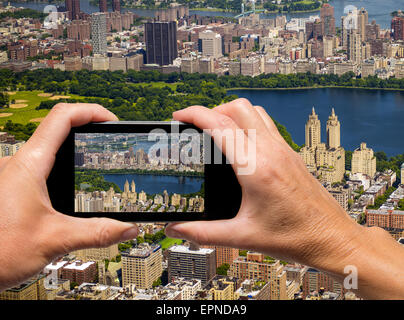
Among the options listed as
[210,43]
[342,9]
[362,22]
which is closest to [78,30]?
[210,43]

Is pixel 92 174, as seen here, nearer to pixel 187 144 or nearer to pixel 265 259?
Result: pixel 187 144

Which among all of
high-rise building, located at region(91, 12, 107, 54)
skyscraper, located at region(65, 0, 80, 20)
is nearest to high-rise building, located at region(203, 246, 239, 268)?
high-rise building, located at region(91, 12, 107, 54)

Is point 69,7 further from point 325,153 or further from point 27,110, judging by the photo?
point 325,153

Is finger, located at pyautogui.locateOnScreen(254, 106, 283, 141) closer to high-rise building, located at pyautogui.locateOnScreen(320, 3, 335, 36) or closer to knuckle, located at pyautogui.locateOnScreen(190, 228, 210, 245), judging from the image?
knuckle, located at pyautogui.locateOnScreen(190, 228, 210, 245)

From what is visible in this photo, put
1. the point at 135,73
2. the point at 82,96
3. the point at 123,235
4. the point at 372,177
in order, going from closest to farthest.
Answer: the point at 123,235 < the point at 372,177 < the point at 82,96 < the point at 135,73

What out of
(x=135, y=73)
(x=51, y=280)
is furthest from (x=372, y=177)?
(x=135, y=73)

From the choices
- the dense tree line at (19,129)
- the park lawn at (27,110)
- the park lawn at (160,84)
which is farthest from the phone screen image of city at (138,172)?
the park lawn at (160,84)

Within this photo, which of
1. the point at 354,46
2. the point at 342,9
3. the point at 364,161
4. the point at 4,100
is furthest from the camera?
the point at 342,9
